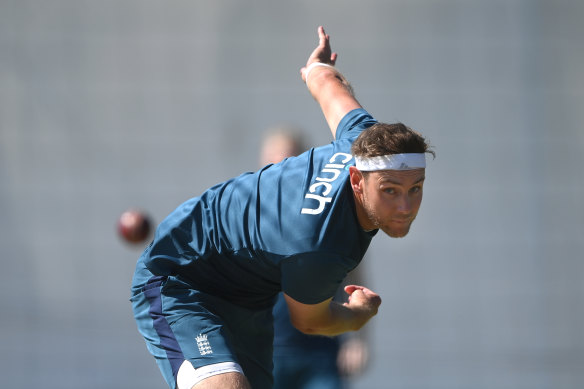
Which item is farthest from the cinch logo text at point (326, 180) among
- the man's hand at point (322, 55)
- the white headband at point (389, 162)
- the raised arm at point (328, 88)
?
the man's hand at point (322, 55)

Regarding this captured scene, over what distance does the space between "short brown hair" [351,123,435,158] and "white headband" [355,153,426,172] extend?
2cm

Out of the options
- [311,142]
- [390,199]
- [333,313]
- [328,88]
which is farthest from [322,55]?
[311,142]

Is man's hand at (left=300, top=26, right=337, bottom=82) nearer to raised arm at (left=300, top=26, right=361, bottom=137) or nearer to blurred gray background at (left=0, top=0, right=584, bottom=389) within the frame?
raised arm at (left=300, top=26, right=361, bottom=137)

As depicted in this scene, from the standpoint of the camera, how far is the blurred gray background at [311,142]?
8.12m

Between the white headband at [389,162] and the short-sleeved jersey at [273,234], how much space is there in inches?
3.8

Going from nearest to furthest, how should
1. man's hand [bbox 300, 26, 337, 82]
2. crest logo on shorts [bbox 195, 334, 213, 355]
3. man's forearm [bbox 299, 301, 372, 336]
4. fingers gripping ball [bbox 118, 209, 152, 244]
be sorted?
crest logo on shorts [bbox 195, 334, 213, 355]
man's forearm [bbox 299, 301, 372, 336]
man's hand [bbox 300, 26, 337, 82]
fingers gripping ball [bbox 118, 209, 152, 244]

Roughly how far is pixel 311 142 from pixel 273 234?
182 inches

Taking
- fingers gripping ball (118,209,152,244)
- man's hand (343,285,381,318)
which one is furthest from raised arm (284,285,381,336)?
fingers gripping ball (118,209,152,244)

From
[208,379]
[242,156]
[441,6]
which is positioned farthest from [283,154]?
[441,6]

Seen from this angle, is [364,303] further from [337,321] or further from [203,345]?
[203,345]

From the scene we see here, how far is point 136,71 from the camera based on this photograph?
8.22 metres

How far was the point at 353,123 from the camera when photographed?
3816 mm

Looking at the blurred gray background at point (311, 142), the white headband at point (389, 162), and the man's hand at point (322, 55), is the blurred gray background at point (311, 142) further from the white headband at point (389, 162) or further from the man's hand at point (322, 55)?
the white headband at point (389, 162)

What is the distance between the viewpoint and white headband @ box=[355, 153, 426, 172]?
11.1ft
